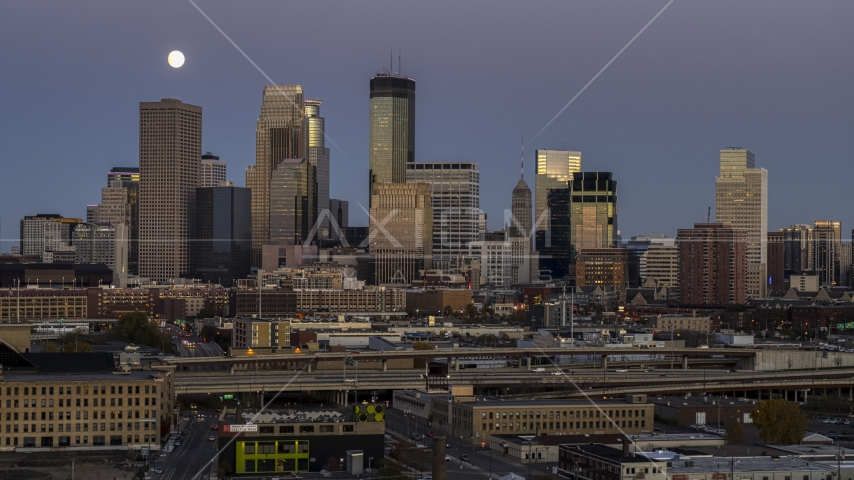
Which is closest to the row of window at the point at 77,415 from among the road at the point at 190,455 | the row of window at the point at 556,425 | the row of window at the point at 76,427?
Result: the row of window at the point at 76,427

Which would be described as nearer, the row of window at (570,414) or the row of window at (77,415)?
the row of window at (77,415)

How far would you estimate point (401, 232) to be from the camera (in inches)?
7726

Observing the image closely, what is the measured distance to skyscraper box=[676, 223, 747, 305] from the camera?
5783 inches

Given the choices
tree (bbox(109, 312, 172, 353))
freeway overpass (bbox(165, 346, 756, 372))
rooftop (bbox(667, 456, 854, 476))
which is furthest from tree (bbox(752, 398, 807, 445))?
tree (bbox(109, 312, 172, 353))

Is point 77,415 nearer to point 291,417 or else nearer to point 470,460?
point 291,417

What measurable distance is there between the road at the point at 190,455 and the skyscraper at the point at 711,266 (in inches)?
3745

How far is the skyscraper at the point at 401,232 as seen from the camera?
629 feet

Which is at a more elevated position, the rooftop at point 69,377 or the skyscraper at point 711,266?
the skyscraper at point 711,266

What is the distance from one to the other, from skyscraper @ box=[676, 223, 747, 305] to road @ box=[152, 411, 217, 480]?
9513 cm

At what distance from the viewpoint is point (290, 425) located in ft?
155

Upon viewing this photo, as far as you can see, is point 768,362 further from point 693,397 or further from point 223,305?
point 223,305

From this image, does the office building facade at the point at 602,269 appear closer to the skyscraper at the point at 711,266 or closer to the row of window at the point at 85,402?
the skyscraper at the point at 711,266

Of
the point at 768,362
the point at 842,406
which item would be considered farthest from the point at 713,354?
the point at 842,406

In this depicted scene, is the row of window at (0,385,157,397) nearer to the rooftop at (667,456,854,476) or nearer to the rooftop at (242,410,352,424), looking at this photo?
the rooftop at (242,410,352,424)
